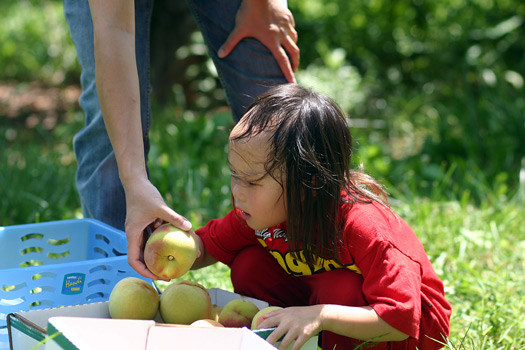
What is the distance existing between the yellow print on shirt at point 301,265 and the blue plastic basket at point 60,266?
0.42 meters

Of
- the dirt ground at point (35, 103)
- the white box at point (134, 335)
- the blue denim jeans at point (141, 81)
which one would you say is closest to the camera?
the white box at point (134, 335)

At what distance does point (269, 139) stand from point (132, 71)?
1.37 feet

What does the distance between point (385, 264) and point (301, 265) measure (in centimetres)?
32

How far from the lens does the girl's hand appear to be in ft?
4.96

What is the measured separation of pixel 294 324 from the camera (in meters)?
1.53

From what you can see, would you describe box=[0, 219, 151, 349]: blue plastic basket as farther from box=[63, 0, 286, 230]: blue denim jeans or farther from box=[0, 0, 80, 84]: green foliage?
box=[0, 0, 80, 84]: green foliage

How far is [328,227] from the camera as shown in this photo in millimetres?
1709

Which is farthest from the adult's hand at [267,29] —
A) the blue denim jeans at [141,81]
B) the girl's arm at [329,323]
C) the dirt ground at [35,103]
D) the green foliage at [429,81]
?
the dirt ground at [35,103]

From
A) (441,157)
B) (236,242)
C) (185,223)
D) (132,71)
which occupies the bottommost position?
(441,157)

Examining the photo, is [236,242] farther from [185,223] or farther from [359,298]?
A: [359,298]

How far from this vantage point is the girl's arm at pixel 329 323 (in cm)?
152

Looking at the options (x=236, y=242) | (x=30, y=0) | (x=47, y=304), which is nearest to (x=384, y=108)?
(x=236, y=242)

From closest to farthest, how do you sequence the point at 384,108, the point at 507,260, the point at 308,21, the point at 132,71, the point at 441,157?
the point at 132,71 < the point at 507,260 < the point at 441,157 < the point at 384,108 < the point at 308,21

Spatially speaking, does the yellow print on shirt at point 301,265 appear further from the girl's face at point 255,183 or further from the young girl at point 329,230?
the girl's face at point 255,183
